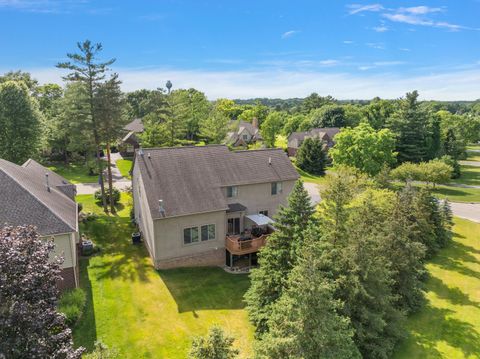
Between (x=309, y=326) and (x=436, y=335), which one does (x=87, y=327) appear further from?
(x=436, y=335)

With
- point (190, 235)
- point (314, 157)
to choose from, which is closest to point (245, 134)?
point (314, 157)

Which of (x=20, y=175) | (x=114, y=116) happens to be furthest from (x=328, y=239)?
(x=114, y=116)

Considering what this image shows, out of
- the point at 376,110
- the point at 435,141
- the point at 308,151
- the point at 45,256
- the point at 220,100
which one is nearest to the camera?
the point at 45,256

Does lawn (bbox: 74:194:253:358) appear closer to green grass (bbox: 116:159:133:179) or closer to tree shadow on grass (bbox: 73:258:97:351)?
tree shadow on grass (bbox: 73:258:97:351)

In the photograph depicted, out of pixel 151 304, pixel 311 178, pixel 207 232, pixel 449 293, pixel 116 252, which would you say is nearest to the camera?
pixel 151 304

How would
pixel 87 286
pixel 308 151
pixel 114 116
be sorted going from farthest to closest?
pixel 308 151 < pixel 114 116 < pixel 87 286

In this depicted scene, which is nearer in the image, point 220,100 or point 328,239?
point 328,239

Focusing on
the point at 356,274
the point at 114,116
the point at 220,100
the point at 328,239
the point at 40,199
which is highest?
the point at 220,100

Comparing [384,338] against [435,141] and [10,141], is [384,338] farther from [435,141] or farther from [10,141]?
[435,141]

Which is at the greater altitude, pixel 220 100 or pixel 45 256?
pixel 220 100
